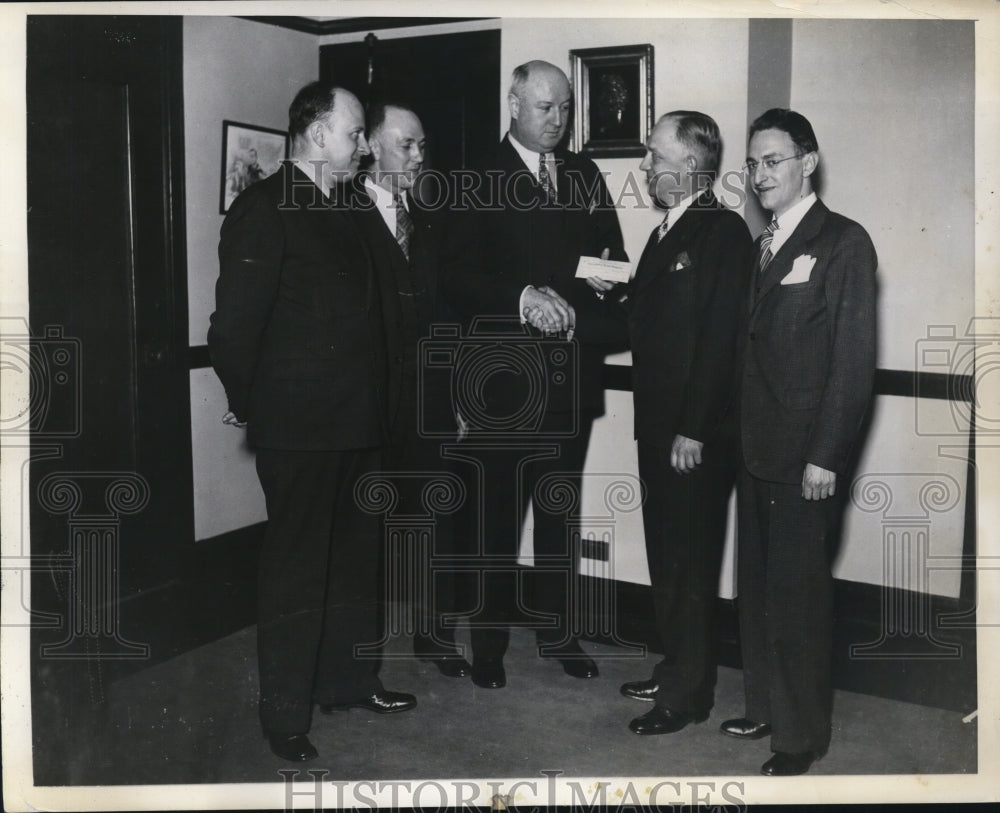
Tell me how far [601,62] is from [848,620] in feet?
5.87

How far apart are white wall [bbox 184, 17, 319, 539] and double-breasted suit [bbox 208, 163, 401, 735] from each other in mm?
568

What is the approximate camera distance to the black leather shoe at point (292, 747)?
293 centimetres

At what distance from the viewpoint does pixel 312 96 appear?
2934 millimetres

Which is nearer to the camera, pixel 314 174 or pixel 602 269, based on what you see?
pixel 314 174

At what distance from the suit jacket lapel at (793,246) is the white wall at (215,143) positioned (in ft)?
4.88

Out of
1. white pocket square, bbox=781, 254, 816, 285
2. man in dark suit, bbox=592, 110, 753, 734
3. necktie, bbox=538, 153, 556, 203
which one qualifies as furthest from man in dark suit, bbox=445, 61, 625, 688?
white pocket square, bbox=781, 254, 816, 285

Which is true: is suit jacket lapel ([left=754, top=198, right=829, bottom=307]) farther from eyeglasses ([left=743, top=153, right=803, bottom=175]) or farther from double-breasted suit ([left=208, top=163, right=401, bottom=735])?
double-breasted suit ([left=208, top=163, right=401, bottom=735])

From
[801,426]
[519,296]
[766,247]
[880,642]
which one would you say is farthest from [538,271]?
[880,642]

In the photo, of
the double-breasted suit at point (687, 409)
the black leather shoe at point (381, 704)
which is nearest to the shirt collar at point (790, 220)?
the double-breasted suit at point (687, 409)

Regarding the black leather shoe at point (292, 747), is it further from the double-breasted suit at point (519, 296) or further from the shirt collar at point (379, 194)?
the shirt collar at point (379, 194)

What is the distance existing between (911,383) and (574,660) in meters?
1.31

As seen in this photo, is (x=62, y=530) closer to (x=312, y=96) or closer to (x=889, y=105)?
→ (x=312, y=96)

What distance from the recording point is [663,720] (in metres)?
3.08

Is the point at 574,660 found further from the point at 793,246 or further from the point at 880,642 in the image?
the point at 793,246
